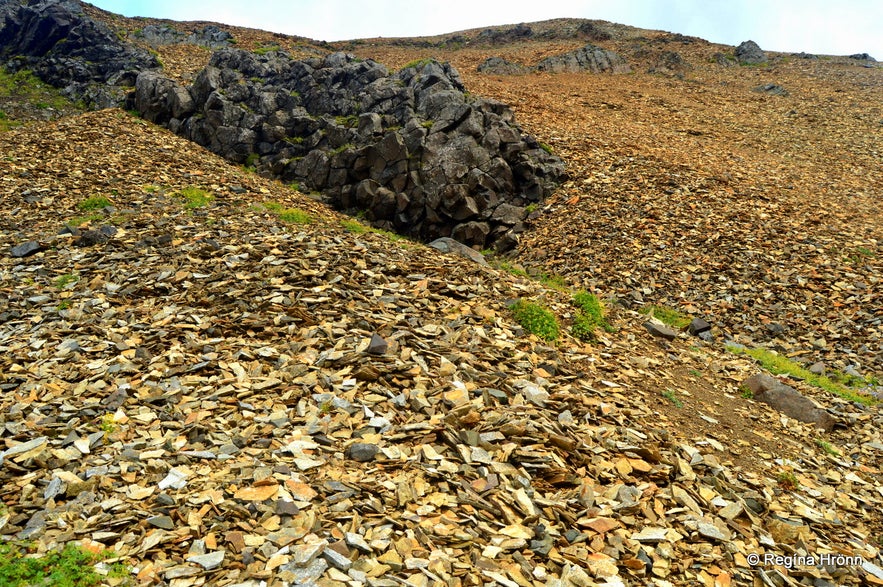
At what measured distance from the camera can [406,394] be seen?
787cm

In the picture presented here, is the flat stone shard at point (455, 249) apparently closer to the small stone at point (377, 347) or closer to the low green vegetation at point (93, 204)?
the small stone at point (377, 347)

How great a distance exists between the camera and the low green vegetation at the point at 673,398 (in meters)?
9.25

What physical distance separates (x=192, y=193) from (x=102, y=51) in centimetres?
2002

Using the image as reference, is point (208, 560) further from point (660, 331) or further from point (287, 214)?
point (287, 214)

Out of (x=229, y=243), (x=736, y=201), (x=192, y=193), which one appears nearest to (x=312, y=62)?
(x=192, y=193)

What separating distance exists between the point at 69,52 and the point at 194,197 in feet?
70.0

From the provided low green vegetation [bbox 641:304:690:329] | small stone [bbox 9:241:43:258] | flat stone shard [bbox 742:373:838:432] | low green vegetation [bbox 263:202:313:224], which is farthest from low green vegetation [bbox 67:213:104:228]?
flat stone shard [bbox 742:373:838:432]

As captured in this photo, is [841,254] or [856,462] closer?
[856,462]

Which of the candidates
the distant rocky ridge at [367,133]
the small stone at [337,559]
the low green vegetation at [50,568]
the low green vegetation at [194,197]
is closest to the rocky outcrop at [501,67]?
the distant rocky ridge at [367,133]

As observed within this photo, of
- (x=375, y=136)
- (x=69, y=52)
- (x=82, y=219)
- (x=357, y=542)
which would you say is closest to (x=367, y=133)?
(x=375, y=136)

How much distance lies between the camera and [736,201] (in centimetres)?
1877

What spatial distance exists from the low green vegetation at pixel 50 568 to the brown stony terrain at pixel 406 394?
217 millimetres

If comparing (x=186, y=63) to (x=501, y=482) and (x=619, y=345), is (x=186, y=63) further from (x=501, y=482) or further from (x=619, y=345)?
(x=501, y=482)

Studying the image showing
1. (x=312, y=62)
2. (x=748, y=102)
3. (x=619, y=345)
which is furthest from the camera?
(x=748, y=102)
